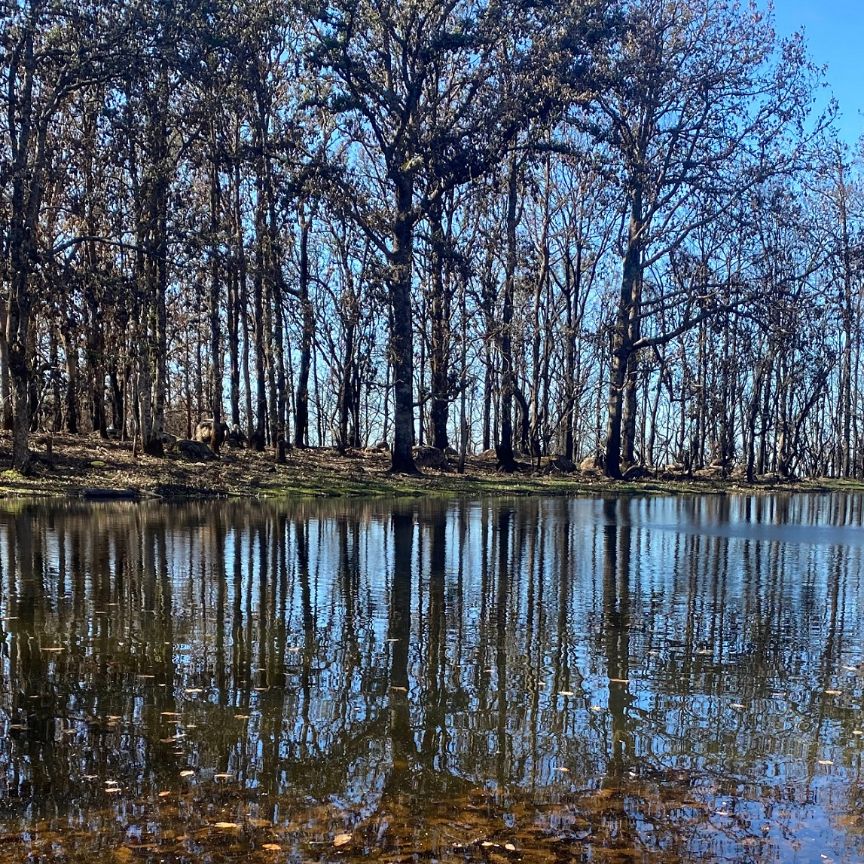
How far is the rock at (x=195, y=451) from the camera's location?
2972 cm

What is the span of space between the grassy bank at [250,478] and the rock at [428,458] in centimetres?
116

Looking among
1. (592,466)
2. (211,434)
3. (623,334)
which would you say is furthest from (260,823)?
(592,466)

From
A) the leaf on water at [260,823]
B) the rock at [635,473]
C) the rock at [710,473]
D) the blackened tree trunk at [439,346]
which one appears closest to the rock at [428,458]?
the blackened tree trunk at [439,346]

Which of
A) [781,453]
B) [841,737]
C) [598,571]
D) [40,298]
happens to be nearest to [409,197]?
[40,298]

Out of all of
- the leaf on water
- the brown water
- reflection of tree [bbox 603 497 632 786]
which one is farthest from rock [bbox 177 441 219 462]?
the leaf on water

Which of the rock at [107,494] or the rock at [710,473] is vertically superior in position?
the rock at [107,494]

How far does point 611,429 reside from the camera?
126 ft

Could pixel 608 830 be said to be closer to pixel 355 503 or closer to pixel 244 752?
pixel 244 752

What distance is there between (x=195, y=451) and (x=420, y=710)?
24.5m

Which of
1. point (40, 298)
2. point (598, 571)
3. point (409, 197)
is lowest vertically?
point (598, 571)

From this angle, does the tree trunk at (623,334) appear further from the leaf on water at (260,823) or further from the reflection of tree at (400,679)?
the leaf on water at (260,823)

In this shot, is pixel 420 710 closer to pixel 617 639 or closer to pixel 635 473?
pixel 617 639

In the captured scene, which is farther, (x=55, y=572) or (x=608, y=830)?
(x=55, y=572)

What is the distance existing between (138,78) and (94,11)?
5.93ft
